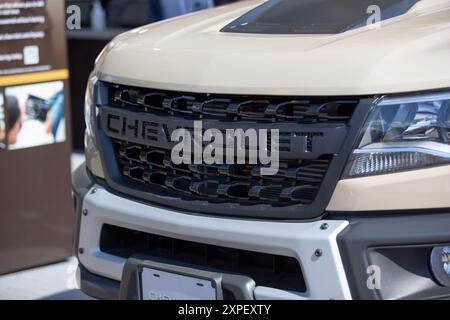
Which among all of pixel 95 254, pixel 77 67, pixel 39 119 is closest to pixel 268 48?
pixel 95 254

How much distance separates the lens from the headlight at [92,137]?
3477mm

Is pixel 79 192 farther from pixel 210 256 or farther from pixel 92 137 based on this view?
pixel 210 256

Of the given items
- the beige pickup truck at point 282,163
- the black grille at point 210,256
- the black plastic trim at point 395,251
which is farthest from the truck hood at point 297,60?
the black grille at point 210,256

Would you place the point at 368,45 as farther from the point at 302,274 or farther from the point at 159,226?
the point at 159,226

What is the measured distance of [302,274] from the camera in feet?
9.19

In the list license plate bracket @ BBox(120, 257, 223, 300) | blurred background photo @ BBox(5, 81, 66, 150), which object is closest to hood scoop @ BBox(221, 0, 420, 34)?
license plate bracket @ BBox(120, 257, 223, 300)

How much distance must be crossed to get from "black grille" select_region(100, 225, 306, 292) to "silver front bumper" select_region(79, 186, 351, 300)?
61 millimetres

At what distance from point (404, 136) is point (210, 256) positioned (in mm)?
879

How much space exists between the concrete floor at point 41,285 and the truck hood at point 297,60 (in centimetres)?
183

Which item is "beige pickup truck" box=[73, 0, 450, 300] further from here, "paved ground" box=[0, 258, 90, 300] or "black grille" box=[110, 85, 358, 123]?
"paved ground" box=[0, 258, 90, 300]

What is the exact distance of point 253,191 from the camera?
294 centimetres

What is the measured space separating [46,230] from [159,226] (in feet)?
7.46

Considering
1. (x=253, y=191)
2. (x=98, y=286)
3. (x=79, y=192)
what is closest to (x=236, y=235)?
(x=253, y=191)

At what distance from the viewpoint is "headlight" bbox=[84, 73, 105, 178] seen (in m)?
3.48
